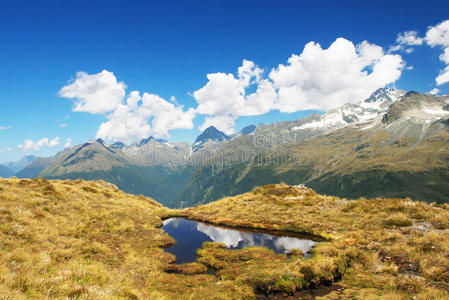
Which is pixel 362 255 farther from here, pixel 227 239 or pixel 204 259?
pixel 227 239

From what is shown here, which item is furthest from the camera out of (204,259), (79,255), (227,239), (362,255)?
(227,239)

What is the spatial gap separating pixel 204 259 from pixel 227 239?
7.04 metres

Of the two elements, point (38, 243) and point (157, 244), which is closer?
point (38, 243)

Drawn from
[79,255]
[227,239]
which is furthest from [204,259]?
[79,255]

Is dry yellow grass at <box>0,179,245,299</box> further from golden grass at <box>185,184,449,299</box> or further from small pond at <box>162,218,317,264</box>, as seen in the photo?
golden grass at <box>185,184,449,299</box>

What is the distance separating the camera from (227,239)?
27.8 metres

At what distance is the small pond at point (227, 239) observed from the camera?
23.9 meters

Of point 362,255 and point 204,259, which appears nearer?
point 362,255

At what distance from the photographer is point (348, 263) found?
18.6 meters

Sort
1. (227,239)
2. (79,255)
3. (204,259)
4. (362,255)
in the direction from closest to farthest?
(79,255)
(362,255)
(204,259)
(227,239)

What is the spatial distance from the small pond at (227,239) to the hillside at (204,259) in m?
1.54

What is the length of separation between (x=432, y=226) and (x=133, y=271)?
2897 centimetres

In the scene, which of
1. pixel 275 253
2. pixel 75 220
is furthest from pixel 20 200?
pixel 275 253

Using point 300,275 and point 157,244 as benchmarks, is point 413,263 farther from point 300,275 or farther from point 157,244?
point 157,244
